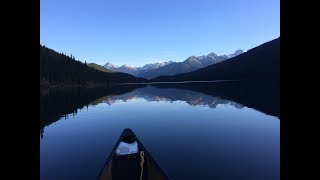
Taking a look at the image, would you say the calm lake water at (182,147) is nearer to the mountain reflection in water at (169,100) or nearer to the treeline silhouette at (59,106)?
the treeline silhouette at (59,106)

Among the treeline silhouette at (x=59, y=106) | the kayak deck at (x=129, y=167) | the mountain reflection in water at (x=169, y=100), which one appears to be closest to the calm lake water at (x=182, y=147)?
the kayak deck at (x=129, y=167)

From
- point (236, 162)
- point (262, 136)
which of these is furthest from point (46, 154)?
point (262, 136)

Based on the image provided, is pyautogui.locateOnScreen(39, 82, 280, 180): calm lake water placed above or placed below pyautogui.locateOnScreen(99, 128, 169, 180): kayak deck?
below

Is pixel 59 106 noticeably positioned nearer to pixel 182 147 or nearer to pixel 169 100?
pixel 169 100

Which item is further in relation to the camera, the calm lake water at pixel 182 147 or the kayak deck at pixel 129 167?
the calm lake water at pixel 182 147

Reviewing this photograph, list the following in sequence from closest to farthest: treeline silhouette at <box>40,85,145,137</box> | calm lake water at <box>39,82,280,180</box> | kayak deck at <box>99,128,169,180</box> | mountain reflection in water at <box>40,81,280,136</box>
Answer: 1. kayak deck at <box>99,128,169,180</box>
2. calm lake water at <box>39,82,280,180</box>
3. treeline silhouette at <box>40,85,145,137</box>
4. mountain reflection in water at <box>40,81,280,136</box>

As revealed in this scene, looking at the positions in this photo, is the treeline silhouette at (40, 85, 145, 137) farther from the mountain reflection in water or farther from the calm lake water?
the calm lake water

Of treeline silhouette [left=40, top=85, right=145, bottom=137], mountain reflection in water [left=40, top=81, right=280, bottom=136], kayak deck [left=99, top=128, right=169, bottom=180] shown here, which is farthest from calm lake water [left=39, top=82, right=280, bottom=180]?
mountain reflection in water [left=40, top=81, right=280, bottom=136]

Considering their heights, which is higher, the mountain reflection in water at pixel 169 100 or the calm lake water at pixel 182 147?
the mountain reflection in water at pixel 169 100

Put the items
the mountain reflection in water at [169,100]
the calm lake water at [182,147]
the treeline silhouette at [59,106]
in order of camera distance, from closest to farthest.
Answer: the calm lake water at [182,147]
the treeline silhouette at [59,106]
the mountain reflection in water at [169,100]

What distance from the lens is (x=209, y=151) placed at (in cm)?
2673

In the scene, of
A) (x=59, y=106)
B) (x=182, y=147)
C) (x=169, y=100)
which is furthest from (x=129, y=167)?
(x=169, y=100)
